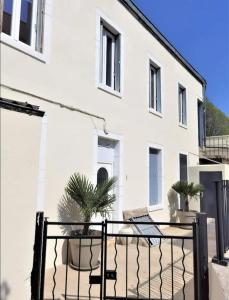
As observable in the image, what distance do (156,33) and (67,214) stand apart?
298 inches

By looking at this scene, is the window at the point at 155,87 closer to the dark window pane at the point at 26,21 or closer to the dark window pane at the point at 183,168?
the dark window pane at the point at 183,168

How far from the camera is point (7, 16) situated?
488cm

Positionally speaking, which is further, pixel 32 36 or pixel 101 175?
pixel 101 175

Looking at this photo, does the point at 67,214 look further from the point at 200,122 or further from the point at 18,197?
the point at 200,122

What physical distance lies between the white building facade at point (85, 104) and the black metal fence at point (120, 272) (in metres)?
0.63

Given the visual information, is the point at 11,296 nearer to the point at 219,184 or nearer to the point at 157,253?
the point at 219,184

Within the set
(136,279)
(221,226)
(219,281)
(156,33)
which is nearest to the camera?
(219,281)

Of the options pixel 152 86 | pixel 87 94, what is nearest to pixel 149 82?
pixel 152 86

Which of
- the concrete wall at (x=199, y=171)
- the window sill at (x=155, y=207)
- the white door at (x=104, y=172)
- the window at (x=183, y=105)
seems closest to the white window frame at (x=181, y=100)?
the window at (x=183, y=105)

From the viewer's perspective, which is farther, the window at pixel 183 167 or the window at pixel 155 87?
the window at pixel 183 167

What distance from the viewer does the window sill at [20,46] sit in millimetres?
4527

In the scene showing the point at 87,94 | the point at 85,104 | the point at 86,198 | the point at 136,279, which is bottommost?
the point at 136,279

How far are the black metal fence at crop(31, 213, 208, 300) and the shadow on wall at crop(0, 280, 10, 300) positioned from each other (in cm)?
57

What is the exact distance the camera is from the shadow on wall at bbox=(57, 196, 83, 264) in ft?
17.6
